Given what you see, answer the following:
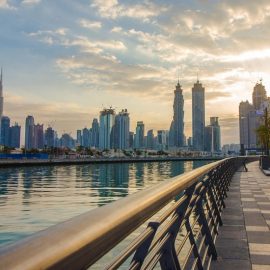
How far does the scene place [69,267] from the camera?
116cm

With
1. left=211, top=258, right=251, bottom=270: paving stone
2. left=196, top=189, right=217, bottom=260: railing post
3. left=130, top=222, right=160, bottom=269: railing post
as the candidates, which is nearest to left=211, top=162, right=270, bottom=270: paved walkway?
left=211, top=258, right=251, bottom=270: paving stone

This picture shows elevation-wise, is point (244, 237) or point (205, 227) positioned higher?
point (205, 227)

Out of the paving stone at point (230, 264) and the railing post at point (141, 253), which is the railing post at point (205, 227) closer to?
the paving stone at point (230, 264)

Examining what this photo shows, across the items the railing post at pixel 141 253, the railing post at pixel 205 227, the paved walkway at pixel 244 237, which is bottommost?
the paved walkway at pixel 244 237

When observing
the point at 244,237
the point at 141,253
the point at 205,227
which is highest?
the point at 141,253

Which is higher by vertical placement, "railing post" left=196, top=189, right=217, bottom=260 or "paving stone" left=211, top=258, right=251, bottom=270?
"railing post" left=196, top=189, right=217, bottom=260

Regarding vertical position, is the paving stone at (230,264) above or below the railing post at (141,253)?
below

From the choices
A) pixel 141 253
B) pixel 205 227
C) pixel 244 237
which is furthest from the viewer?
pixel 244 237

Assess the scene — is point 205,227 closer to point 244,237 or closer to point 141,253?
point 244,237

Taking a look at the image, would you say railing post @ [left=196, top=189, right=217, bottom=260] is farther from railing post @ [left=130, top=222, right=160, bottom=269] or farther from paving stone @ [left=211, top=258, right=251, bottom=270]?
railing post @ [left=130, top=222, right=160, bottom=269]

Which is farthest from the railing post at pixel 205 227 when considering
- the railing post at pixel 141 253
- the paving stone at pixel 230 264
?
the railing post at pixel 141 253

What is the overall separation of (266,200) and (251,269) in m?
8.79

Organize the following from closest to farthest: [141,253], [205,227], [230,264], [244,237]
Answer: [141,253] < [230,264] < [205,227] < [244,237]

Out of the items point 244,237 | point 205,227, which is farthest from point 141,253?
point 244,237
